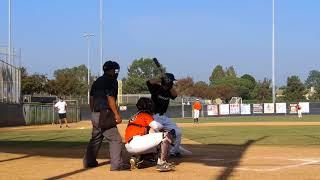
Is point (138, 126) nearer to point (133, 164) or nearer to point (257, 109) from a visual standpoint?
point (133, 164)

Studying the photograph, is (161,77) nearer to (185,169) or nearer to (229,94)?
(185,169)

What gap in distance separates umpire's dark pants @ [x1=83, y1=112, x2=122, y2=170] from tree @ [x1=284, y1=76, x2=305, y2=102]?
101 m

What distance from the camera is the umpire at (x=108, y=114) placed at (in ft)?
30.8

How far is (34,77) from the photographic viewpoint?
7656 cm

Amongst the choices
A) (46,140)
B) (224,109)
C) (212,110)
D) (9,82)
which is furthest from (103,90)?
(224,109)

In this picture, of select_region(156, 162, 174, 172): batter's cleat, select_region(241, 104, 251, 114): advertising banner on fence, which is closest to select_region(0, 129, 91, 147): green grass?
select_region(156, 162, 174, 172): batter's cleat

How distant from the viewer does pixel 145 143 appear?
30.8 ft

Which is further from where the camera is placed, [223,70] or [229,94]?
[223,70]

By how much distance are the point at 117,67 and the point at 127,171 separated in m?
1.77

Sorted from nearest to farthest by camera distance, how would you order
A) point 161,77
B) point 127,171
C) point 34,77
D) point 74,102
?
point 127,171
point 161,77
point 74,102
point 34,77

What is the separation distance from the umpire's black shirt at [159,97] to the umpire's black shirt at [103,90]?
122 centimetres

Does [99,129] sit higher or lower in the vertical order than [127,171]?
higher

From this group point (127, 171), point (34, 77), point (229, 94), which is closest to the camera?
point (127, 171)

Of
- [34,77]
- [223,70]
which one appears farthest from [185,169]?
[223,70]
